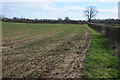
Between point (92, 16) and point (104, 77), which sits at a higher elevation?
point (92, 16)

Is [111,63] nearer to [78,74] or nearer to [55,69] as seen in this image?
[78,74]

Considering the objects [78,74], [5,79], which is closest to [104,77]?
[78,74]

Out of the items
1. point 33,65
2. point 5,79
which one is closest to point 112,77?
point 33,65

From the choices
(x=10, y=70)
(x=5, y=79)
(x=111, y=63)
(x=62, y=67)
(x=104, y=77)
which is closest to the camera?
(x=5, y=79)

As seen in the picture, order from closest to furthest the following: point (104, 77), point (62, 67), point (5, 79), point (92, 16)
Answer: point (5, 79) → point (104, 77) → point (62, 67) → point (92, 16)

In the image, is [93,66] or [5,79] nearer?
[5,79]

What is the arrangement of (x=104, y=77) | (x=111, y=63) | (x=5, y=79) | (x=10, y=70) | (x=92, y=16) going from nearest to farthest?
(x=5, y=79), (x=104, y=77), (x=10, y=70), (x=111, y=63), (x=92, y=16)

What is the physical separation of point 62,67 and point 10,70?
2.19 meters

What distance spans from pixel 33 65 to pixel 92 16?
94.1m

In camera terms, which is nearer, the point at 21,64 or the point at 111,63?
the point at 21,64

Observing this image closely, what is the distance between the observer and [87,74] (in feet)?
18.7

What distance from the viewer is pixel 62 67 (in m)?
6.61

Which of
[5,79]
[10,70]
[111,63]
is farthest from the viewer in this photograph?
[111,63]

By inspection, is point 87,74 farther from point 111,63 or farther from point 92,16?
point 92,16
